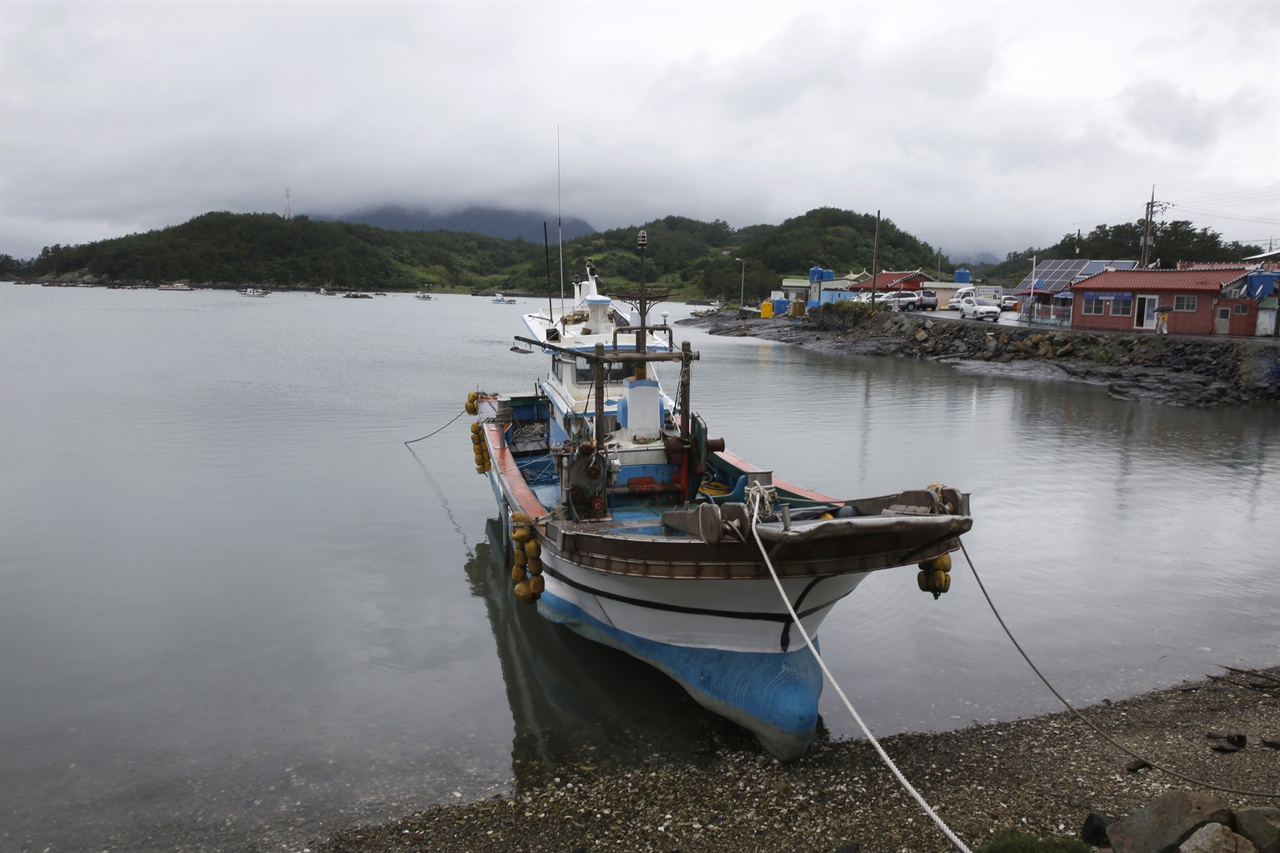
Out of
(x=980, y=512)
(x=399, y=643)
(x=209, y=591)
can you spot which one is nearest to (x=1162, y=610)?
(x=980, y=512)

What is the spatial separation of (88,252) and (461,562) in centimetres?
19772

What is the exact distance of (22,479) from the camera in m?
17.0

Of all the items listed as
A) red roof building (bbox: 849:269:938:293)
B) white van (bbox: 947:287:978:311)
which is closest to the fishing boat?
white van (bbox: 947:287:978:311)

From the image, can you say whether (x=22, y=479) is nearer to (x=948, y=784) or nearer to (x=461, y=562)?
(x=461, y=562)

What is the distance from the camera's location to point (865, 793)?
21.5ft

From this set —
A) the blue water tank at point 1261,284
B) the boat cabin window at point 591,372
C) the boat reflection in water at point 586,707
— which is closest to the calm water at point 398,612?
the boat reflection in water at point 586,707

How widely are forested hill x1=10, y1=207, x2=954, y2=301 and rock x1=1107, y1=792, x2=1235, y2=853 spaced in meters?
112

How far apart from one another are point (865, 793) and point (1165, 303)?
39182mm

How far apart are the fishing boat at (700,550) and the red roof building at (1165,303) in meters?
35.2

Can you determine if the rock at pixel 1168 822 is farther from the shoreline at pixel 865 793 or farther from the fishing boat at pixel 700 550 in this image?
→ the fishing boat at pixel 700 550

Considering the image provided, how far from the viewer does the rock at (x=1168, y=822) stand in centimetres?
432

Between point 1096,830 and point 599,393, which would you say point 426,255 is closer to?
point 599,393

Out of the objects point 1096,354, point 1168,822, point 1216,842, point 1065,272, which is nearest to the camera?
point 1216,842

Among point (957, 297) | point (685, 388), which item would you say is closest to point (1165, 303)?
point (957, 297)
